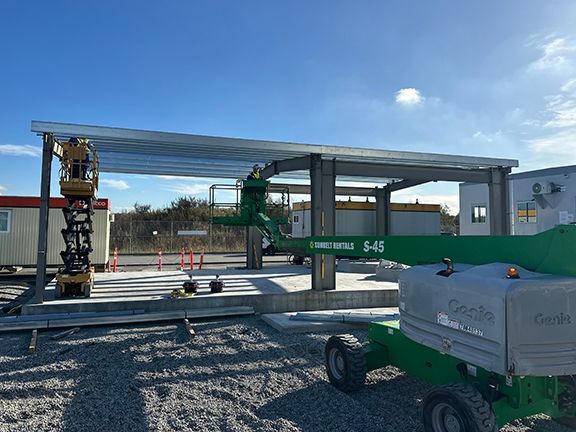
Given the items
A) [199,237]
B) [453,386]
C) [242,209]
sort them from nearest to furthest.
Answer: [453,386] → [242,209] → [199,237]

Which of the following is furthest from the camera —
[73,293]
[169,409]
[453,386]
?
[73,293]

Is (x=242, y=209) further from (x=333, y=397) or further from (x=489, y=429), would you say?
(x=489, y=429)

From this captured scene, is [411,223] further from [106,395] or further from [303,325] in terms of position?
[106,395]

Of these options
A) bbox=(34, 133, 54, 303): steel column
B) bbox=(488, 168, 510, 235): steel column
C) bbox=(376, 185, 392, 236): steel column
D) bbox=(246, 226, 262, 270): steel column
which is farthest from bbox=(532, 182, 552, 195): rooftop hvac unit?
bbox=(34, 133, 54, 303): steel column

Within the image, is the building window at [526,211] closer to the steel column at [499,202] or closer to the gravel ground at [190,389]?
the steel column at [499,202]

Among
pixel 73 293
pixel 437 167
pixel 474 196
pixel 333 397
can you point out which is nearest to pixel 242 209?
pixel 73 293

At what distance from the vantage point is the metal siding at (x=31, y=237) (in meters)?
17.0

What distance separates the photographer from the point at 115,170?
14117 millimetres

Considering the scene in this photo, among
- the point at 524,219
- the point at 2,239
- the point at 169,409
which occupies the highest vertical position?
the point at 524,219

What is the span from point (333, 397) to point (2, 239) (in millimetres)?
17716

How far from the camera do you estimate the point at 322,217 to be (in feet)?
35.7

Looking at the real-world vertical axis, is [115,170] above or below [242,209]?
above

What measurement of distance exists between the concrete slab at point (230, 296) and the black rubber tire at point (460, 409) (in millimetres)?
6626

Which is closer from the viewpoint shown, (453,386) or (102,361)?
(453,386)
